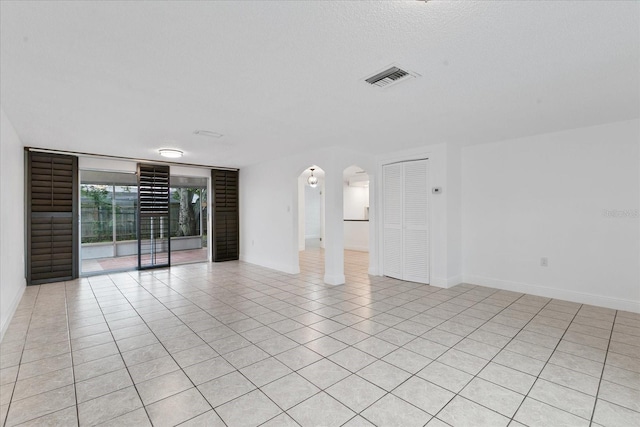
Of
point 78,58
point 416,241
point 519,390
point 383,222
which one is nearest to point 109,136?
point 78,58

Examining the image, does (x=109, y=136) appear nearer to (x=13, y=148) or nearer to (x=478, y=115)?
(x=13, y=148)

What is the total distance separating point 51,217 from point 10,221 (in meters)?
1.79

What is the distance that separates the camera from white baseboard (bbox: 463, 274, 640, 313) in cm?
372

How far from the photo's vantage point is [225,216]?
746 centimetres

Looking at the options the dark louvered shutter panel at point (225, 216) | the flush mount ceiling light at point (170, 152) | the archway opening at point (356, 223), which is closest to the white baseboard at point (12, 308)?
the flush mount ceiling light at point (170, 152)

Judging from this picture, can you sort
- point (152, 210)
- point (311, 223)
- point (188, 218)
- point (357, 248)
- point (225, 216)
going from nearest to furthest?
point (152, 210)
point (225, 216)
point (188, 218)
point (357, 248)
point (311, 223)

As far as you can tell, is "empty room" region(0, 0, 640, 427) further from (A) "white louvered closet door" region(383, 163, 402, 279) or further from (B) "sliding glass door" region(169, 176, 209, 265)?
(B) "sliding glass door" region(169, 176, 209, 265)

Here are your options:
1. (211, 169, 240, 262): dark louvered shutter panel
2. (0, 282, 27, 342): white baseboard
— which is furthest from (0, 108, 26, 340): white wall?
(211, 169, 240, 262): dark louvered shutter panel

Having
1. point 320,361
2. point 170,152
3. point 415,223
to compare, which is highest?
point 170,152

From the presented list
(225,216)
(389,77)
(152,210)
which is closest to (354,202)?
(225,216)

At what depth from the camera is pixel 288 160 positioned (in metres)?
5.98

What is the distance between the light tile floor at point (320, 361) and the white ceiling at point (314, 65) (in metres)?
2.31

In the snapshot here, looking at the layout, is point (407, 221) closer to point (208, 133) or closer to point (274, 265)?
point (274, 265)

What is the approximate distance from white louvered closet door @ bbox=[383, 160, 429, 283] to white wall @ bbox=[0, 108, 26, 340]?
5139mm
